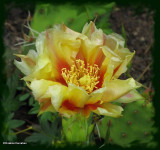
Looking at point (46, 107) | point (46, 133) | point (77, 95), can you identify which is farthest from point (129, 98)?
point (46, 133)

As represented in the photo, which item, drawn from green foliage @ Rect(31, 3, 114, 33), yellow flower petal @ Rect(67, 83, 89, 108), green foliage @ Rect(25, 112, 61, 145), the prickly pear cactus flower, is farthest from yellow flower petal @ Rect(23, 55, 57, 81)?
green foliage @ Rect(31, 3, 114, 33)

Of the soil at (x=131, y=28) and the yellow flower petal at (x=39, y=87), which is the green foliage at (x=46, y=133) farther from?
the soil at (x=131, y=28)

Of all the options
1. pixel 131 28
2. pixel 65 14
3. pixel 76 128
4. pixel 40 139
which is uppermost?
pixel 65 14

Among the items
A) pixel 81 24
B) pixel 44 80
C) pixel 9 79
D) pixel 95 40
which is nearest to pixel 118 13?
pixel 81 24

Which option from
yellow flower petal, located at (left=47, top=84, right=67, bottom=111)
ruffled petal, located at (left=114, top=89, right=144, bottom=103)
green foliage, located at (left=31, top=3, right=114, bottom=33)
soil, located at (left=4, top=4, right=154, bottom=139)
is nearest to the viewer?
yellow flower petal, located at (left=47, top=84, right=67, bottom=111)

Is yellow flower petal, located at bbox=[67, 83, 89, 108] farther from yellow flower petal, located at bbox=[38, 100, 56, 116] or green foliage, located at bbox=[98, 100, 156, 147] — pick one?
green foliage, located at bbox=[98, 100, 156, 147]

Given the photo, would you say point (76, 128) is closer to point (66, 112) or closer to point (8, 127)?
point (66, 112)

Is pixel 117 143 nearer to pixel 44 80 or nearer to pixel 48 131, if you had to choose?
pixel 48 131
